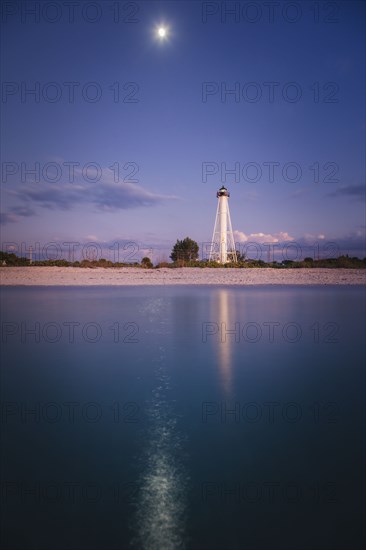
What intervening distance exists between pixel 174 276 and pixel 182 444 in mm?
34143

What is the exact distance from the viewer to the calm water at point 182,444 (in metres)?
3.09

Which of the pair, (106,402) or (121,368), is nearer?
(106,402)

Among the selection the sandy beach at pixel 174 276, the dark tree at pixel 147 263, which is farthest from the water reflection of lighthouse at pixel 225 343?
the dark tree at pixel 147 263

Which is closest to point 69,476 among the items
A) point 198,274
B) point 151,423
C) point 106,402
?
point 151,423

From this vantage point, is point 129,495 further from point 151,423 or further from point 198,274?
point 198,274

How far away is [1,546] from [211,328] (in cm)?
968

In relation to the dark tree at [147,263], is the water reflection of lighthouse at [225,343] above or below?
below

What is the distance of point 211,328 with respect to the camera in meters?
12.3

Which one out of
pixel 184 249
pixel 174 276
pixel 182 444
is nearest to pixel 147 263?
pixel 174 276

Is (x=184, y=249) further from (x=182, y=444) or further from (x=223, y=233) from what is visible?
(x=182, y=444)

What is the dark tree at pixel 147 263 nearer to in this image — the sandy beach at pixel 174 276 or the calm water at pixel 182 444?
the sandy beach at pixel 174 276

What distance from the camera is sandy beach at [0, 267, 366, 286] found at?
33.1 metres

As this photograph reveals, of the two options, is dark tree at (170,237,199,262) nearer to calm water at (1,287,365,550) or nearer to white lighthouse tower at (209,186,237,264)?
white lighthouse tower at (209,186,237,264)

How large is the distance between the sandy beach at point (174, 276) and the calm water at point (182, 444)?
76.6 ft
